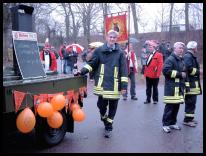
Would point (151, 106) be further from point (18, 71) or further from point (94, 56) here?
point (18, 71)

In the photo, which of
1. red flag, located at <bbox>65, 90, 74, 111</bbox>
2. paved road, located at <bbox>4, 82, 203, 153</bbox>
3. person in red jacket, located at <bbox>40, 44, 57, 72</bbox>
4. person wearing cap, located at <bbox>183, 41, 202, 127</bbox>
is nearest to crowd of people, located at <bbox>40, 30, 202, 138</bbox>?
person wearing cap, located at <bbox>183, 41, 202, 127</bbox>

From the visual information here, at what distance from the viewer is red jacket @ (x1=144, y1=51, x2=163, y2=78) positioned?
1063cm

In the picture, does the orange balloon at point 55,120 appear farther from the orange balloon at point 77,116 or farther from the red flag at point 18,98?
the red flag at point 18,98

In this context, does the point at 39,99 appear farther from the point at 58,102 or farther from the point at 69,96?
the point at 69,96

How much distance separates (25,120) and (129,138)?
219 cm

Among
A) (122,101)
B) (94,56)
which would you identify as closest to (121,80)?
(94,56)

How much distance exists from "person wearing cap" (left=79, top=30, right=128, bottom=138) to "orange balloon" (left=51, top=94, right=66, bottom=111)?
3.55ft

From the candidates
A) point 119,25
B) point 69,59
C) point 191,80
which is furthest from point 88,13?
point 191,80

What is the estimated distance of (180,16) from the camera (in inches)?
1375

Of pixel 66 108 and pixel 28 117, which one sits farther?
pixel 66 108

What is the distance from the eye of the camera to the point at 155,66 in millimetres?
10664

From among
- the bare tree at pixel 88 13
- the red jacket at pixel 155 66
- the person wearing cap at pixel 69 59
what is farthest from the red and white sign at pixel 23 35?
the bare tree at pixel 88 13

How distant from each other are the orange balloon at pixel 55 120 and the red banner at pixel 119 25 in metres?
7.34

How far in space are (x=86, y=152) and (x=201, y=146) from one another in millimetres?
1918
